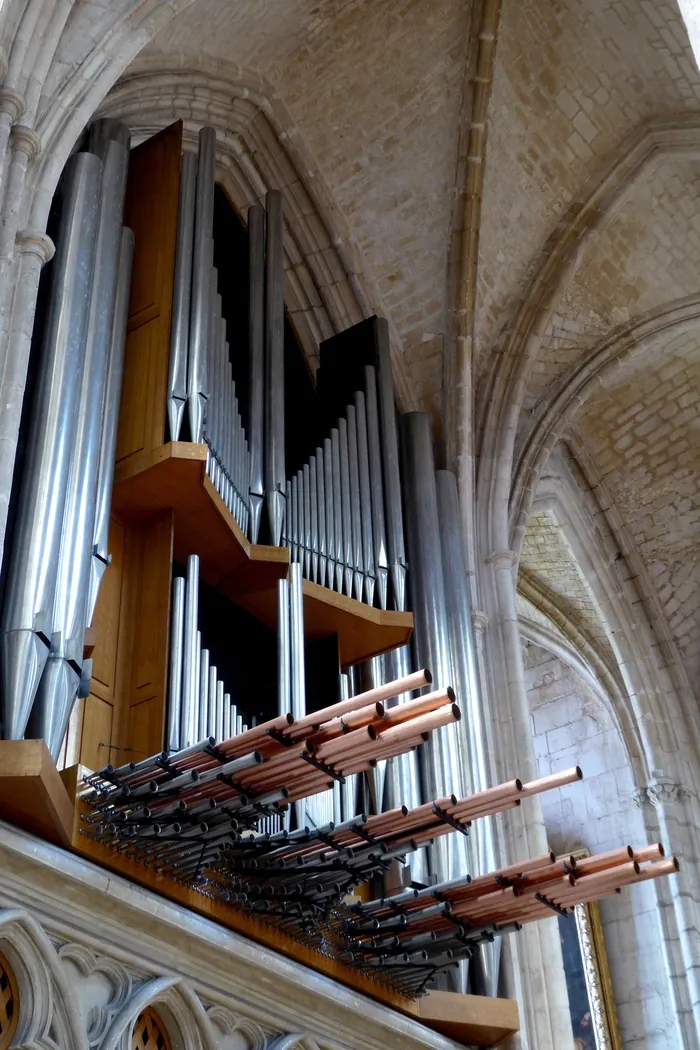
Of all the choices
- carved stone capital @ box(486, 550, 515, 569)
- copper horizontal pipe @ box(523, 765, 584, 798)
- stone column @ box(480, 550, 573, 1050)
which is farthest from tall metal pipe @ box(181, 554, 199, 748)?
carved stone capital @ box(486, 550, 515, 569)

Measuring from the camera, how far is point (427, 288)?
10.8 m

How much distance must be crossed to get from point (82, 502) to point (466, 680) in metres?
3.46

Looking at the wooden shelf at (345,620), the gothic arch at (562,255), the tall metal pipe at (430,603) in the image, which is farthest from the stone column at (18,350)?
the gothic arch at (562,255)

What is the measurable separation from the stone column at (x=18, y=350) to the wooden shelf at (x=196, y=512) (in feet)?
3.70

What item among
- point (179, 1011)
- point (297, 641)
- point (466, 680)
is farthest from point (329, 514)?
point (179, 1011)

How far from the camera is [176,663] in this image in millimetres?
6246

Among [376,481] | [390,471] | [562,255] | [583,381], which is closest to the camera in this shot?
[376,481]

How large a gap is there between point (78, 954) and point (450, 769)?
3258mm

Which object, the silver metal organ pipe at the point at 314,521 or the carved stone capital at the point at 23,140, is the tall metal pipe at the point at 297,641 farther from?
the carved stone capital at the point at 23,140

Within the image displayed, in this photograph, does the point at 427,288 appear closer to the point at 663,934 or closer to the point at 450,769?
the point at 450,769

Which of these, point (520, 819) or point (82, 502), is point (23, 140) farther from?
point (520, 819)

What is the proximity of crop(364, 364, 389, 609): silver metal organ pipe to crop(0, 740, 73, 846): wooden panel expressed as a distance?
3.36 metres

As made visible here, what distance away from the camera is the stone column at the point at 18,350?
5363mm

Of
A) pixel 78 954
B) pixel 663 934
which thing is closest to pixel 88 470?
pixel 78 954
